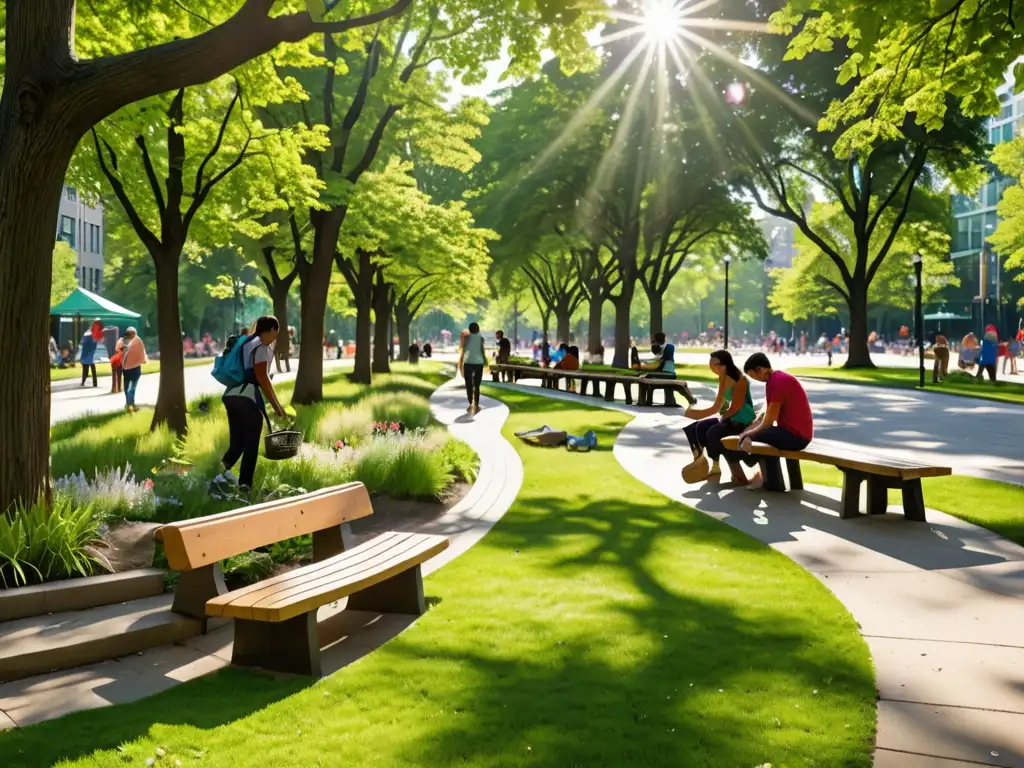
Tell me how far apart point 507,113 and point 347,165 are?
2151cm

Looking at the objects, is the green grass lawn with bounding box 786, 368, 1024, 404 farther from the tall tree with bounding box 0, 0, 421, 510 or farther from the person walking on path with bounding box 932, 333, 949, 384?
the tall tree with bounding box 0, 0, 421, 510

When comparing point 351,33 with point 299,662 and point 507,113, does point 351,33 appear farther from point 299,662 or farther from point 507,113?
point 507,113

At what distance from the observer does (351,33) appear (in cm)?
1725

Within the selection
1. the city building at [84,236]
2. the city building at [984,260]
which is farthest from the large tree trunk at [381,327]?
the city building at [984,260]

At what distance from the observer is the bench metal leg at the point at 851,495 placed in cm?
902

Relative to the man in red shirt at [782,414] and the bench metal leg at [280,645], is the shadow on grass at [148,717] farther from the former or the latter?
the man in red shirt at [782,414]

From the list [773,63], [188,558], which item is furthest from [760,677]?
[773,63]

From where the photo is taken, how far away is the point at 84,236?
72.2m

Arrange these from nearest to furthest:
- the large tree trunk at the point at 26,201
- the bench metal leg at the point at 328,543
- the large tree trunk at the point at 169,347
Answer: the large tree trunk at the point at 26,201 → the bench metal leg at the point at 328,543 → the large tree trunk at the point at 169,347

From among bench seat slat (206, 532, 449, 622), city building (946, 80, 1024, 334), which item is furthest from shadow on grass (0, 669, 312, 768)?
city building (946, 80, 1024, 334)

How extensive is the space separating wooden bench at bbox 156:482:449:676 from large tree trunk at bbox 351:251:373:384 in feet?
71.3

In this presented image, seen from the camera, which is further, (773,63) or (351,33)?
(773,63)

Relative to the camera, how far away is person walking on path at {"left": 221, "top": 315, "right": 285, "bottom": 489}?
890 cm

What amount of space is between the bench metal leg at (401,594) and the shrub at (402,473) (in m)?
3.83
